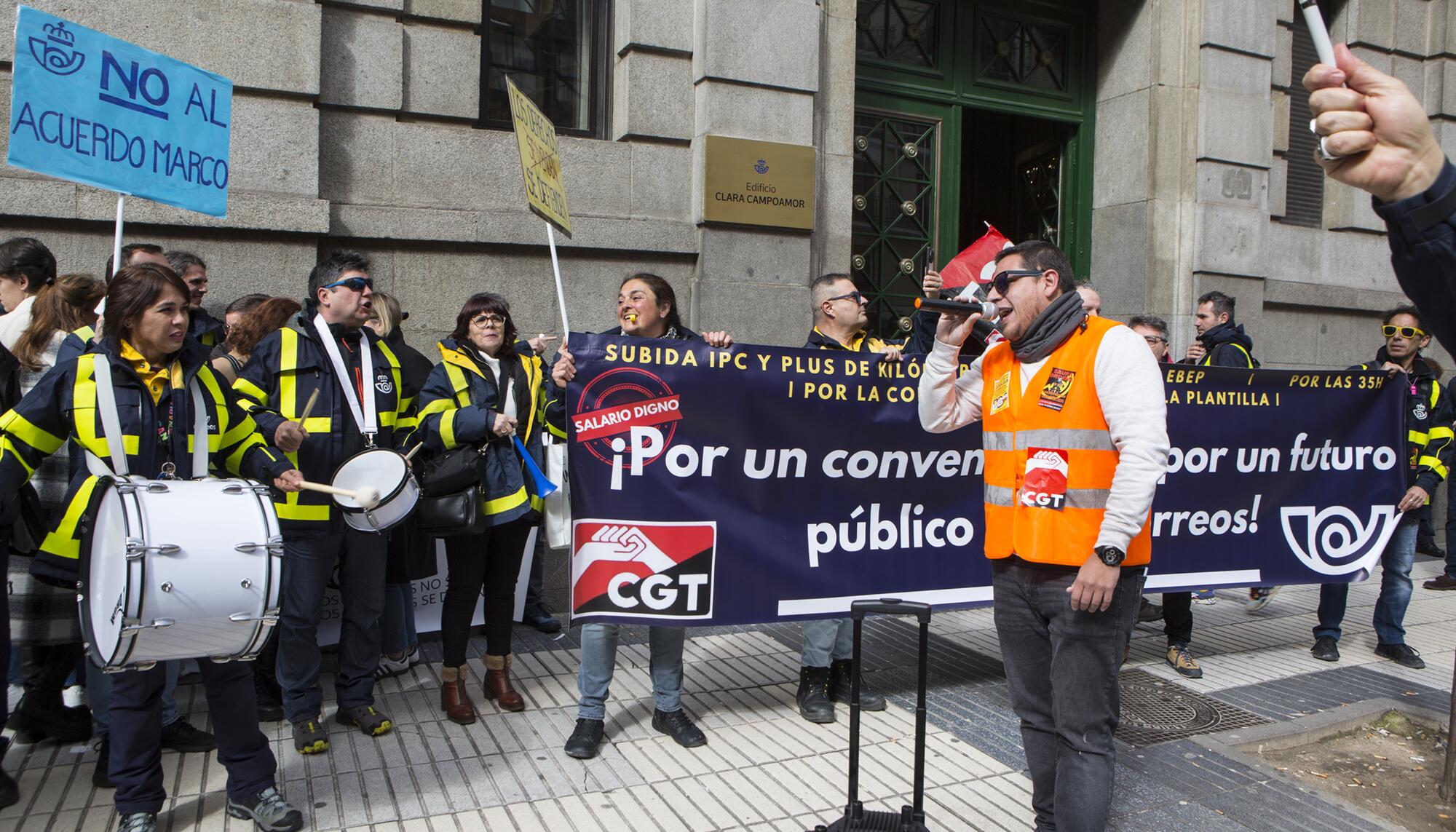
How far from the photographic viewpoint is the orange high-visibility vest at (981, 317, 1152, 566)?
328 centimetres

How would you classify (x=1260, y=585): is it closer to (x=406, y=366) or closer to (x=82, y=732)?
(x=406, y=366)

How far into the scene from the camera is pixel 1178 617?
5840 millimetres

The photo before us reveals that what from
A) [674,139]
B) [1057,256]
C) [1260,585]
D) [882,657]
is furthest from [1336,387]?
[674,139]

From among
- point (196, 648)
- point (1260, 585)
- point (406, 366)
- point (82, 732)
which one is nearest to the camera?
point (196, 648)

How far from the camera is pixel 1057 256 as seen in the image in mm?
3494

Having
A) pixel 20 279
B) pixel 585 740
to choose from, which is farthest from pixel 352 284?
pixel 585 740

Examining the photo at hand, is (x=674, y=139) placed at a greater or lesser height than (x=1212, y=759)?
greater

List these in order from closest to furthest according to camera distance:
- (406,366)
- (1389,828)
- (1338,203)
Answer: (1389,828), (406,366), (1338,203)

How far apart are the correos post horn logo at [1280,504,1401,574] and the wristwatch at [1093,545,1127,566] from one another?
11.5 feet

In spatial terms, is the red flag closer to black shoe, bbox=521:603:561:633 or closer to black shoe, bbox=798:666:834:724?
black shoe, bbox=798:666:834:724

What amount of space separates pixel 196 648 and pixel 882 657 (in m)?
3.83

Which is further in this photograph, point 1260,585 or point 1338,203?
point 1338,203

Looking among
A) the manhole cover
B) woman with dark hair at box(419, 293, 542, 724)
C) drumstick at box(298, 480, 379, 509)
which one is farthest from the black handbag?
the manhole cover

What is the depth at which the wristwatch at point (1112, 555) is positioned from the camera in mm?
3109
